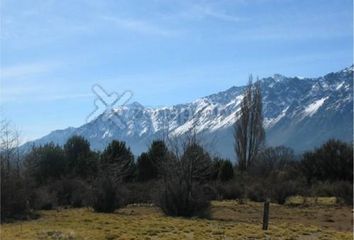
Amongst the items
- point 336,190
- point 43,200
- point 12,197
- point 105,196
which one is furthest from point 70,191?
point 336,190

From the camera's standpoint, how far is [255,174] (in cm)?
5050

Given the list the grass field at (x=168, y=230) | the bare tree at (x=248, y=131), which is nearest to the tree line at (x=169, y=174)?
the bare tree at (x=248, y=131)

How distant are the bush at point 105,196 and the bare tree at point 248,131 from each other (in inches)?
1090

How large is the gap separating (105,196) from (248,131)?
3047 centimetres

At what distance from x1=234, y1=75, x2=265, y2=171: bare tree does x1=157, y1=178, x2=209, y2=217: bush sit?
28.4m

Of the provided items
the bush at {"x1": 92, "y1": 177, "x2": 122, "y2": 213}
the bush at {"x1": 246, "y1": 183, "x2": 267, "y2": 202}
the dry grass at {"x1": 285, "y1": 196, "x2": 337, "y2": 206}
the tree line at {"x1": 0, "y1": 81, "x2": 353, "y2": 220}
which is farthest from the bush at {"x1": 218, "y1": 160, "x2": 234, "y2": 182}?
the bush at {"x1": 92, "y1": 177, "x2": 122, "y2": 213}

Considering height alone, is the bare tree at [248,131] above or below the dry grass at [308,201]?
above

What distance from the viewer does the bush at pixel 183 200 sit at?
25.2 meters

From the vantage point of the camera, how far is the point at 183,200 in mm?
25281

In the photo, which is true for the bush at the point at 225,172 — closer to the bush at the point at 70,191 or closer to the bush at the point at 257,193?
the bush at the point at 257,193

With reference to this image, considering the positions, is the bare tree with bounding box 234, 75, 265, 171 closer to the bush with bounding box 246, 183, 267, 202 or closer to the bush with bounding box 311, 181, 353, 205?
the bush with bounding box 311, 181, 353, 205

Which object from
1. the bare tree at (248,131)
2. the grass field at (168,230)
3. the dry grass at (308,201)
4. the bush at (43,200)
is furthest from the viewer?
the bare tree at (248,131)

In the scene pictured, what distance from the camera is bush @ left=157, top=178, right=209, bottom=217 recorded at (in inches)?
991

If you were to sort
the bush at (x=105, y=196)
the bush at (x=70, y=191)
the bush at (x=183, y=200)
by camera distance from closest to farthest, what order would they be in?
the bush at (x=183, y=200)
the bush at (x=105, y=196)
the bush at (x=70, y=191)
